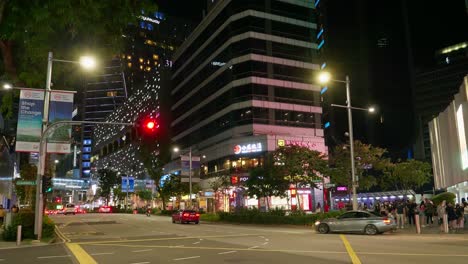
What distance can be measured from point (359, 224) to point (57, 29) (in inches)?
718

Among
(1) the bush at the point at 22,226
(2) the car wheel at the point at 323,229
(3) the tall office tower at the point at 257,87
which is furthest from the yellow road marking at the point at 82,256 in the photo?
(3) the tall office tower at the point at 257,87

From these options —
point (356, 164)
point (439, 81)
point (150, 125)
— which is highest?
point (439, 81)

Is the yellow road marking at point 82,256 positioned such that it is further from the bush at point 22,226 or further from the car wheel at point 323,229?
the car wheel at point 323,229

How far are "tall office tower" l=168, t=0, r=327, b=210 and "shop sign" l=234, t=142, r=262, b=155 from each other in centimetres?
13

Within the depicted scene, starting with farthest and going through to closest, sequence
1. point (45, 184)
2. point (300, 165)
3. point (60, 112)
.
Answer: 1. point (300, 165)
2. point (45, 184)
3. point (60, 112)

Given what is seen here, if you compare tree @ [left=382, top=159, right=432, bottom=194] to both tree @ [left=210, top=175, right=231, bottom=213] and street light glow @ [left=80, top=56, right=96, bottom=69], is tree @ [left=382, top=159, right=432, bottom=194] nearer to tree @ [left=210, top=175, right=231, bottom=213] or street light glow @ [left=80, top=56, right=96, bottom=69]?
tree @ [left=210, top=175, right=231, bottom=213]

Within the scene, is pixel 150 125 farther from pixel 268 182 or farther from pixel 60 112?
pixel 268 182

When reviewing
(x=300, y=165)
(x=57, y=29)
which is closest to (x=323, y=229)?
(x=300, y=165)

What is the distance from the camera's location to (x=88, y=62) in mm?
18406

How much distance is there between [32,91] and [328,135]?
105687mm

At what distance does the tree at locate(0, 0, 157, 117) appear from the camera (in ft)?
43.9

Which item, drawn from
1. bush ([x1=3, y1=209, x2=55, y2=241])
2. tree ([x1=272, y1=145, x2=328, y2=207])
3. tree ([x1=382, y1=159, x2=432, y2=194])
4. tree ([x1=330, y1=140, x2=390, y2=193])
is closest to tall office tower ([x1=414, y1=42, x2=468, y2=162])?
tree ([x1=382, y1=159, x2=432, y2=194])

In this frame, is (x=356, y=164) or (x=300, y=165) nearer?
(x=300, y=165)

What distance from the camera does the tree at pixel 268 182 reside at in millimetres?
37906
